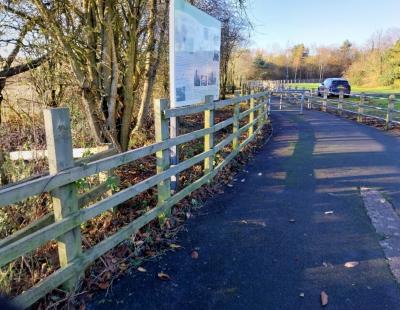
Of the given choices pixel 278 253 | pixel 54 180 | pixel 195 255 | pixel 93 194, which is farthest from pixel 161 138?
pixel 278 253

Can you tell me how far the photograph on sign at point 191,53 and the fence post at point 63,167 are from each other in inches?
106

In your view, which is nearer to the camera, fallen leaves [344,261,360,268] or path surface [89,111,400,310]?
path surface [89,111,400,310]

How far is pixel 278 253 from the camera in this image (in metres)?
3.72

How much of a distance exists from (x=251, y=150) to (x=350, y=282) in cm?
591

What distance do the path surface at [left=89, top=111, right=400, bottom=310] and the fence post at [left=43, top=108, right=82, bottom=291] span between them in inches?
19.2

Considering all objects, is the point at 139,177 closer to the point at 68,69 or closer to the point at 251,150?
A: the point at 68,69

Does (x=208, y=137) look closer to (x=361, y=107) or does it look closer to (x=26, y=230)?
(x=26, y=230)

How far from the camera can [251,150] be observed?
895 centimetres

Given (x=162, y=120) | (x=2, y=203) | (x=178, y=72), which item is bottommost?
(x=2, y=203)

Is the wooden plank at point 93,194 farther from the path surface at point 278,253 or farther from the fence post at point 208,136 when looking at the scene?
the fence post at point 208,136

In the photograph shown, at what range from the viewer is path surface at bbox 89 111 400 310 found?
2.97 metres

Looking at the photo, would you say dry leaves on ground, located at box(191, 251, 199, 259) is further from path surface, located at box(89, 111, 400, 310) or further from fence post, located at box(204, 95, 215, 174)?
fence post, located at box(204, 95, 215, 174)

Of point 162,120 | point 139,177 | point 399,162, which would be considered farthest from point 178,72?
point 399,162

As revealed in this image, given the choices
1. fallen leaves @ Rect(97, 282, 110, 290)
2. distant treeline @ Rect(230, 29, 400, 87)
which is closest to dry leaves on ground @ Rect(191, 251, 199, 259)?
fallen leaves @ Rect(97, 282, 110, 290)
